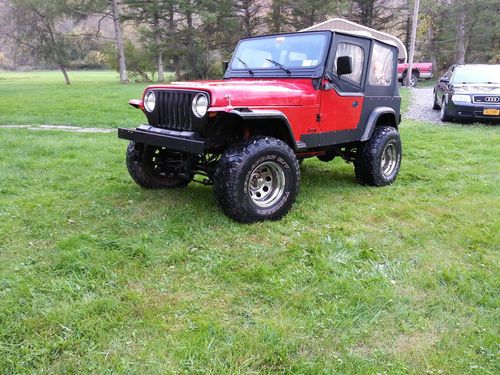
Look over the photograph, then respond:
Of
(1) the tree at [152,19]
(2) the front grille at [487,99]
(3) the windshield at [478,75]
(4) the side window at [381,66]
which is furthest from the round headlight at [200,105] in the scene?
(1) the tree at [152,19]

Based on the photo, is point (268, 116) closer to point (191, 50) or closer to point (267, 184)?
point (267, 184)

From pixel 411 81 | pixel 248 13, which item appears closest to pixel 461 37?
pixel 411 81

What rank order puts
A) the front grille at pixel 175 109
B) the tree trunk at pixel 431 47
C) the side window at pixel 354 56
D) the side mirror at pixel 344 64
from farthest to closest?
the tree trunk at pixel 431 47 → the side window at pixel 354 56 → the side mirror at pixel 344 64 → the front grille at pixel 175 109

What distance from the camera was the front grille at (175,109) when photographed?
426 cm

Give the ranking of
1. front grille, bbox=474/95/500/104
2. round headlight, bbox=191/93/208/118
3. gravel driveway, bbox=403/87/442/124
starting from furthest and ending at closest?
gravel driveway, bbox=403/87/442/124
front grille, bbox=474/95/500/104
round headlight, bbox=191/93/208/118

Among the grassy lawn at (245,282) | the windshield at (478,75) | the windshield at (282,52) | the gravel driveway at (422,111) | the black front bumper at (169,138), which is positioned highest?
the windshield at (282,52)

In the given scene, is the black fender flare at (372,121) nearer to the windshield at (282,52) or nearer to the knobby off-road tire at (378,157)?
the knobby off-road tire at (378,157)

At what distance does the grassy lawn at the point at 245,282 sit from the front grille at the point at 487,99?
6.32 meters

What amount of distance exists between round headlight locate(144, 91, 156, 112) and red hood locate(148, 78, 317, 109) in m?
0.17

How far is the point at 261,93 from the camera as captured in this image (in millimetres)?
4328

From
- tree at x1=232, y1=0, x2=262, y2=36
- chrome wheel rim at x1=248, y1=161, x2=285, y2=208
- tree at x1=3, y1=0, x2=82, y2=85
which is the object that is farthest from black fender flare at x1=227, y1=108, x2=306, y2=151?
tree at x1=3, y1=0, x2=82, y2=85

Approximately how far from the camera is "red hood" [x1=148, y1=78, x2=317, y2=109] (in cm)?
409

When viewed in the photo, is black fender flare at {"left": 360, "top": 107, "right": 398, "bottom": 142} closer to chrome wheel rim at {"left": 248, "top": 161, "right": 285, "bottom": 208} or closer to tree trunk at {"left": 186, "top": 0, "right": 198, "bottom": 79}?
chrome wheel rim at {"left": 248, "top": 161, "right": 285, "bottom": 208}

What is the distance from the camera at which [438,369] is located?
7.90 ft
